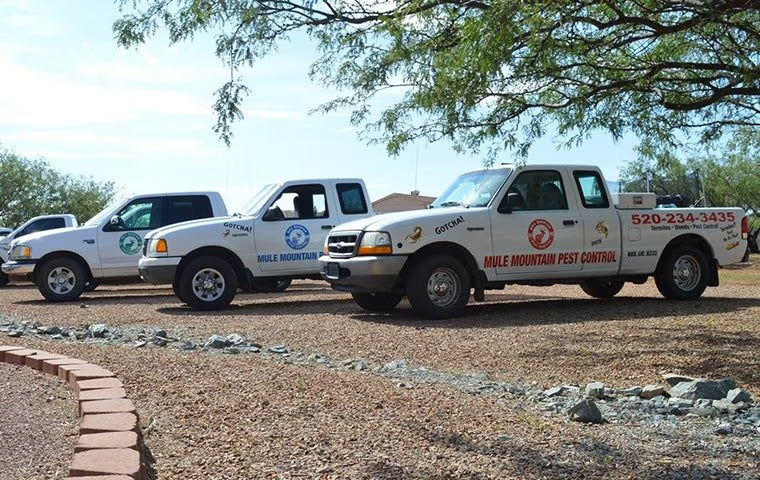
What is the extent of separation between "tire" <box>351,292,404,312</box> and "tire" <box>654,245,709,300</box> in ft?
13.1

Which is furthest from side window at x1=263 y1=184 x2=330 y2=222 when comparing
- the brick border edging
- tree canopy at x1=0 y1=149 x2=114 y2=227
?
tree canopy at x1=0 y1=149 x2=114 y2=227

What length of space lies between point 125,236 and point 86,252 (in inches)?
30.0

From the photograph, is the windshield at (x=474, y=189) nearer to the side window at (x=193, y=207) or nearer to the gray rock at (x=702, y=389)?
the gray rock at (x=702, y=389)

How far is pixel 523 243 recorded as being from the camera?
13.1m

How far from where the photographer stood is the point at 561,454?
17.5 feet

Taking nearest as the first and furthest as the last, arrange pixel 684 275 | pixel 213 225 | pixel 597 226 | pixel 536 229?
pixel 536 229 → pixel 597 226 → pixel 684 275 → pixel 213 225

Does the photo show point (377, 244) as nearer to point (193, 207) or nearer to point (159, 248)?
point (159, 248)

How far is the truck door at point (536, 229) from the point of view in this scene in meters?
13.0

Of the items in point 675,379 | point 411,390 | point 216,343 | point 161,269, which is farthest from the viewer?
point 161,269

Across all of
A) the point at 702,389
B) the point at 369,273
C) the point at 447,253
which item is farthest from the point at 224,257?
the point at 702,389

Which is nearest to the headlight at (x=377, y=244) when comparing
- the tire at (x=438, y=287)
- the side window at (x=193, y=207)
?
the tire at (x=438, y=287)

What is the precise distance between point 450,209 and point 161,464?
8.38 meters

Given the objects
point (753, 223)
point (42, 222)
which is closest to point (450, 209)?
point (42, 222)

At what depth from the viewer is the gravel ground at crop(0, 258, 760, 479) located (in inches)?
202
